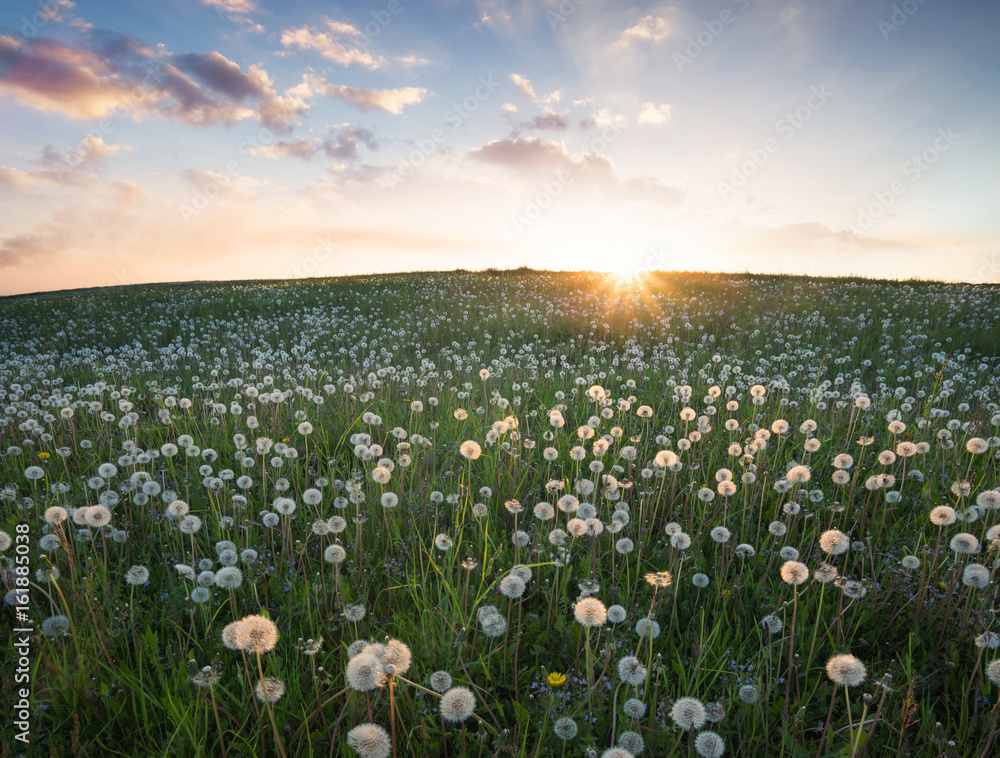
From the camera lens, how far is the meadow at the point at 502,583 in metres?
1.82

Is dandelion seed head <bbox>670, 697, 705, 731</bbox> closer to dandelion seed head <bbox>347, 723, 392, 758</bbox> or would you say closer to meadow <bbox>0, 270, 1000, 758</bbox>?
meadow <bbox>0, 270, 1000, 758</bbox>

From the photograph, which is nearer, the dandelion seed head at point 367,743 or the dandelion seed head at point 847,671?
the dandelion seed head at point 367,743

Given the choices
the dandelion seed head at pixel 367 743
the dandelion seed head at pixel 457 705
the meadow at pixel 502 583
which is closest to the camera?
the dandelion seed head at pixel 367 743

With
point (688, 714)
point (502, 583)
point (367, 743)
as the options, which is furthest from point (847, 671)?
point (367, 743)

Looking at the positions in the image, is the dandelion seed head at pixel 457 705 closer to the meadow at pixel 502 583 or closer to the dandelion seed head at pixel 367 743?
the meadow at pixel 502 583

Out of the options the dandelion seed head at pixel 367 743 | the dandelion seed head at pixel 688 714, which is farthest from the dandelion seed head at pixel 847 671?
the dandelion seed head at pixel 367 743

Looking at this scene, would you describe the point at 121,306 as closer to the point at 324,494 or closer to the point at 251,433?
the point at 251,433

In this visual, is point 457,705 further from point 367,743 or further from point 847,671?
point 847,671

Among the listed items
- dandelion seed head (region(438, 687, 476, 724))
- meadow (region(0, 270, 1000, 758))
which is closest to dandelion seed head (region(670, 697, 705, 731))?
meadow (region(0, 270, 1000, 758))

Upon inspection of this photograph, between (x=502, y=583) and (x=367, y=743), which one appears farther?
(x=502, y=583)

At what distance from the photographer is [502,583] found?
1979mm

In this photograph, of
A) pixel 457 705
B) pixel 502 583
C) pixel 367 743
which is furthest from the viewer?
pixel 502 583

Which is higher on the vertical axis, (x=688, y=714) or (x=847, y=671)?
(x=847, y=671)

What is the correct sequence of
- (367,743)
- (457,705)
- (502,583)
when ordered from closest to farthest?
(367,743)
(457,705)
(502,583)
